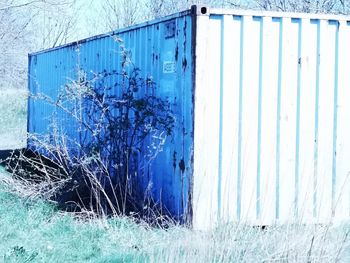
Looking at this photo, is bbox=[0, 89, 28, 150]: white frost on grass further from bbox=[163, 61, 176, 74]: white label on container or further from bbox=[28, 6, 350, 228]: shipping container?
bbox=[28, 6, 350, 228]: shipping container

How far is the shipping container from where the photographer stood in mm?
6098

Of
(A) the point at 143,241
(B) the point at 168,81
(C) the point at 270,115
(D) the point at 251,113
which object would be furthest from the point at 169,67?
(A) the point at 143,241

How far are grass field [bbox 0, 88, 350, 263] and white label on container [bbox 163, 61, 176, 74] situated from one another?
1.61 metres

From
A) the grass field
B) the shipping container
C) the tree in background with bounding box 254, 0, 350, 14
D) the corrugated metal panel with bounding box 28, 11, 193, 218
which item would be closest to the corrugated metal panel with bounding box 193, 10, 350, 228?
the shipping container

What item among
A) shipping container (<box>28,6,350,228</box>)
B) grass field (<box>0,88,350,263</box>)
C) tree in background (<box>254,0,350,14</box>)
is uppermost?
tree in background (<box>254,0,350,14</box>)

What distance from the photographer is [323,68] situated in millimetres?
6707

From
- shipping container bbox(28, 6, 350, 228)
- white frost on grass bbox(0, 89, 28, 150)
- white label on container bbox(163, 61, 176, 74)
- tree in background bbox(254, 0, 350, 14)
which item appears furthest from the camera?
white frost on grass bbox(0, 89, 28, 150)

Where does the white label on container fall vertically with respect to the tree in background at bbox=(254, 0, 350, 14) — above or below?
below

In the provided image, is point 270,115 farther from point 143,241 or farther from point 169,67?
point 143,241

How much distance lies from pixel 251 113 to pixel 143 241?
1.73 metres

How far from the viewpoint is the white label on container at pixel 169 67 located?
6.48 m

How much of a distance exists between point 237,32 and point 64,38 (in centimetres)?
2931

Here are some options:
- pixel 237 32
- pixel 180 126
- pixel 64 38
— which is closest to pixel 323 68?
pixel 237 32

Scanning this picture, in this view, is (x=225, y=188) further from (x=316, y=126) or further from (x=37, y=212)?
(x=37, y=212)
